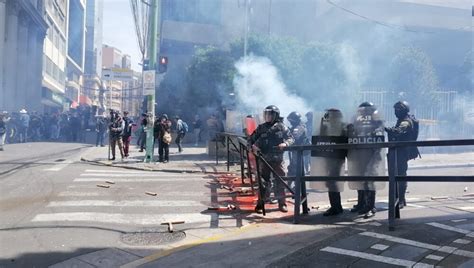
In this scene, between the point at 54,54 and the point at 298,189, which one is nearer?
the point at 298,189

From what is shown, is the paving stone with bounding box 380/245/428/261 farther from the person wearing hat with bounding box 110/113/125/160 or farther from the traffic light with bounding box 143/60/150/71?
the person wearing hat with bounding box 110/113/125/160

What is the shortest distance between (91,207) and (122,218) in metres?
A: 0.74

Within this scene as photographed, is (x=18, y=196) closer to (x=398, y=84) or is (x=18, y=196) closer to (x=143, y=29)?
(x=143, y=29)

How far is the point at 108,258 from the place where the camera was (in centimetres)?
380

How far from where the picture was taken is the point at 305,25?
82.4ft

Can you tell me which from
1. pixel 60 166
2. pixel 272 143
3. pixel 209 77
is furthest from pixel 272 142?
pixel 209 77

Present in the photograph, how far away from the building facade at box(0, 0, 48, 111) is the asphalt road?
1539 cm

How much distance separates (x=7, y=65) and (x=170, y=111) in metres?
9.19

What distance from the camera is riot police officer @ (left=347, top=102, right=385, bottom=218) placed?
15.2ft

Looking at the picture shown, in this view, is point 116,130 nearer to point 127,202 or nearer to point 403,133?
point 127,202

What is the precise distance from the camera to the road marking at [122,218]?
5.00 metres

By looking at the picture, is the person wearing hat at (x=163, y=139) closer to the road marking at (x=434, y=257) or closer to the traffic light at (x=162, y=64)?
the traffic light at (x=162, y=64)

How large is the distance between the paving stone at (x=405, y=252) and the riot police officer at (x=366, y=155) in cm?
105

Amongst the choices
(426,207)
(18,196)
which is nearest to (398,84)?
(426,207)
